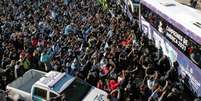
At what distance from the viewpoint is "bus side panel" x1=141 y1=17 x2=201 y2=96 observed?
16.8 metres

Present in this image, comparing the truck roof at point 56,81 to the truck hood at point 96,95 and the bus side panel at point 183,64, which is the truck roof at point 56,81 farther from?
the bus side panel at point 183,64

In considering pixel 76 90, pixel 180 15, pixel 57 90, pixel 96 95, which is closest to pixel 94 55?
pixel 76 90

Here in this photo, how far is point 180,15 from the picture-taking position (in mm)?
20031

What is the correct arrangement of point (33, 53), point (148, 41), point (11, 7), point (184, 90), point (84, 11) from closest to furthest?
point (184, 90) → point (33, 53) → point (148, 41) → point (84, 11) → point (11, 7)

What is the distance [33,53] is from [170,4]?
767 cm

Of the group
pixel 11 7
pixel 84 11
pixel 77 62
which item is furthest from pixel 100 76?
pixel 11 7

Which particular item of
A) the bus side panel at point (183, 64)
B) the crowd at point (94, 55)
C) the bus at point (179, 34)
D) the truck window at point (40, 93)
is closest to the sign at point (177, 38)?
the bus at point (179, 34)

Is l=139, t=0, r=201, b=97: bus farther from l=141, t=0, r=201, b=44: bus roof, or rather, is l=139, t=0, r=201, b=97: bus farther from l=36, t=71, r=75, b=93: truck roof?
l=36, t=71, r=75, b=93: truck roof

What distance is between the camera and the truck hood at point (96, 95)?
15398mm

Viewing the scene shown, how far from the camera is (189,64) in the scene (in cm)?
1745

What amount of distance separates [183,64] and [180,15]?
9.48ft

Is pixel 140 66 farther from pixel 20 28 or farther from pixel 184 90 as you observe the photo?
pixel 20 28

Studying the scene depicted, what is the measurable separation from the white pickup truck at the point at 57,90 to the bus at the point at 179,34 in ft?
12.5

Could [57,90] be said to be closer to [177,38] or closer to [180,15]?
[177,38]
